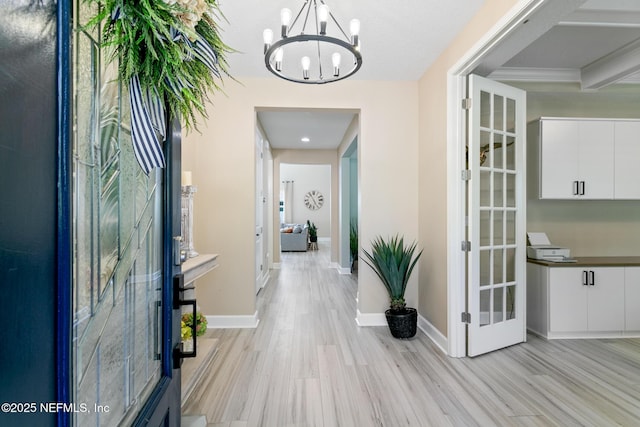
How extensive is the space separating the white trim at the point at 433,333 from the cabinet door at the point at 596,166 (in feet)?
6.67

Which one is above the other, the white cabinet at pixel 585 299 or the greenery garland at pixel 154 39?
the greenery garland at pixel 154 39

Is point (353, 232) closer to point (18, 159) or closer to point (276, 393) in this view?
point (276, 393)

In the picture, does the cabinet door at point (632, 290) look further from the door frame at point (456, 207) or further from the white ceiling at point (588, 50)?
the white ceiling at point (588, 50)

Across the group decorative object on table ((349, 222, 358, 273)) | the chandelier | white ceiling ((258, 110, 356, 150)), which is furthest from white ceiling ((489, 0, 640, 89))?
decorative object on table ((349, 222, 358, 273))

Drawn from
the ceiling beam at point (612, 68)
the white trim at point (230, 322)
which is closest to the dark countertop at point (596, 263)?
the ceiling beam at point (612, 68)

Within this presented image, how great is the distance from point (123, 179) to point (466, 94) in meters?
2.58

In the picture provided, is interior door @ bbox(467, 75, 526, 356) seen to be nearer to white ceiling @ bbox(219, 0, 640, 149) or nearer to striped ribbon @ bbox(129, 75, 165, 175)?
white ceiling @ bbox(219, 0, 640, 149)

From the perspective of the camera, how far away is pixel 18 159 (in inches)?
17.5

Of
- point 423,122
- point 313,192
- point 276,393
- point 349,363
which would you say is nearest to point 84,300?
point 276,393

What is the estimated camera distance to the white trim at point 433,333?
2.55m

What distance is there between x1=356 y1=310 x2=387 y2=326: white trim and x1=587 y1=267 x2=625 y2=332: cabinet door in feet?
6.28

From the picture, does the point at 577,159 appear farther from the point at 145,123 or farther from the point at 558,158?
the point at 145,123

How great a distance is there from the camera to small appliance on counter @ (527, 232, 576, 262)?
9.48 ft

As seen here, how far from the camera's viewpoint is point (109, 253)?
0.76 m
